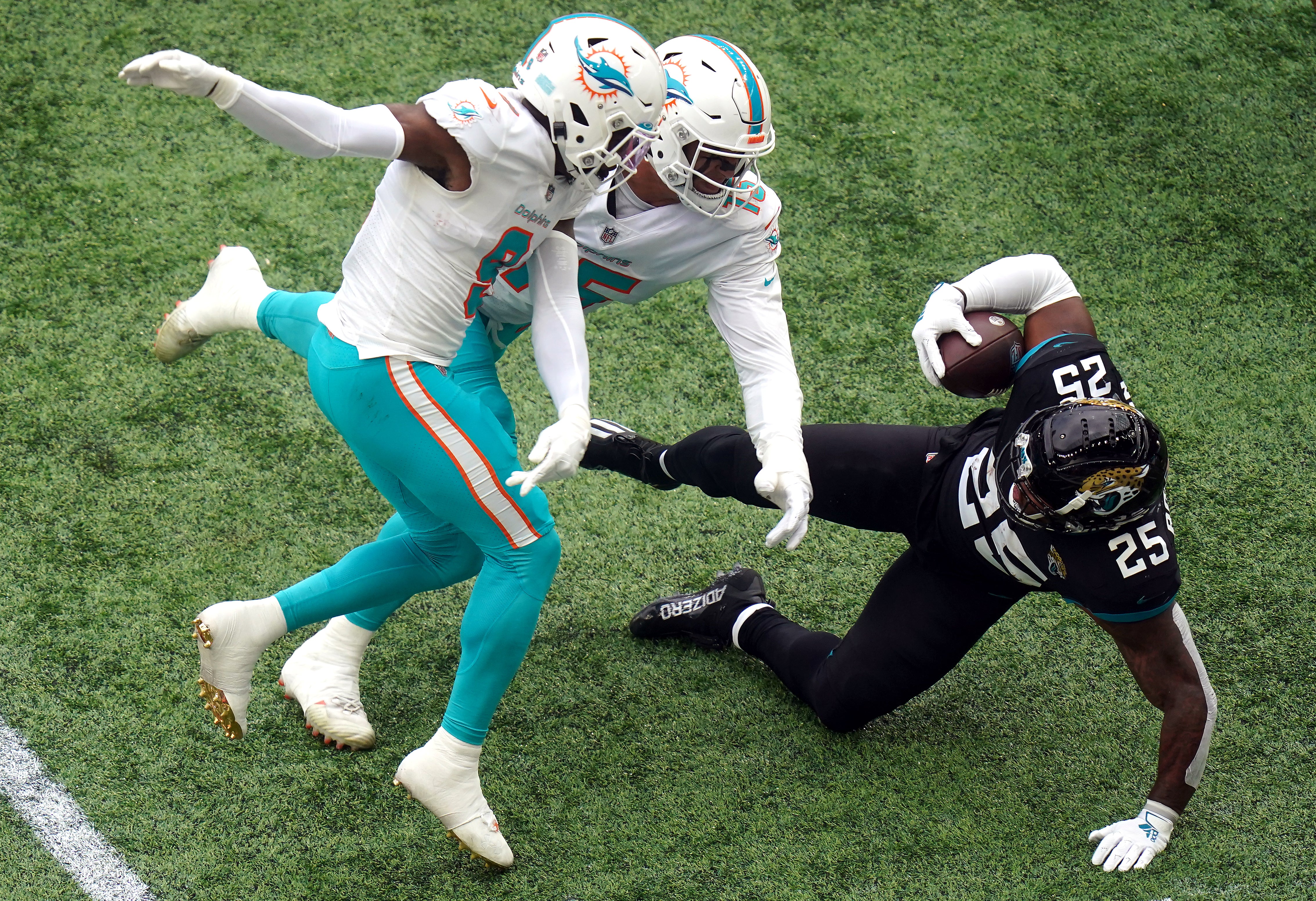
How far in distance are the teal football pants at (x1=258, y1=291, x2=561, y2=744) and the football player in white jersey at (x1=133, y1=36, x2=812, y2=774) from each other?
13 cm

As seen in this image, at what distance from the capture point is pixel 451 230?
2.70 metres

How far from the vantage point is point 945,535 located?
10.6 ft

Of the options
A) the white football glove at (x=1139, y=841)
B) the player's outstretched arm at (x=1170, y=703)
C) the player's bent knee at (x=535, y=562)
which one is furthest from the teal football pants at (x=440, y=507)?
the white football glove at (x=1139, y=841)

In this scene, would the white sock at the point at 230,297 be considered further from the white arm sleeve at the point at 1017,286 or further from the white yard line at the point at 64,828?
the white arm sleeve at the point at 1017,286

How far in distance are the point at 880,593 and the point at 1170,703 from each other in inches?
31.8

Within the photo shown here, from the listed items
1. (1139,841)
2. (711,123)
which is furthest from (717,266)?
(1139,841)

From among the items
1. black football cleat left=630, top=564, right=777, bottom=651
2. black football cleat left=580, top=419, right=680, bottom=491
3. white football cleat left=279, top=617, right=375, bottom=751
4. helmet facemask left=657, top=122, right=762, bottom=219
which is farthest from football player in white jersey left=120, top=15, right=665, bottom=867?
black football cleat left=580, top=419, right=680, bottom=491

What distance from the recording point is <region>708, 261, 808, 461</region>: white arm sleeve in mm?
3075

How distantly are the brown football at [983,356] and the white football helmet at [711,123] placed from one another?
674mm

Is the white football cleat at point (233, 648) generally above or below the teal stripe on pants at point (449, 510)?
below

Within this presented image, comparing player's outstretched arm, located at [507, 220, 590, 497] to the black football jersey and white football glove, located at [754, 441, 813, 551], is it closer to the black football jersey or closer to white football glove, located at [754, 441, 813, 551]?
white football glove, located at [754, 441, 813, 551]

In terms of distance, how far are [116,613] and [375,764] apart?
2.98 feet

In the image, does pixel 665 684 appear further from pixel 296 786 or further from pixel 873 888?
pixel 296 786

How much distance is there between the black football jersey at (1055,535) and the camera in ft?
9.46
